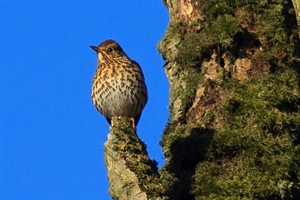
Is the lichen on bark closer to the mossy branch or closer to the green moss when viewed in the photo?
the green moss

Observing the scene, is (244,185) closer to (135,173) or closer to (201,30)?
(135,173)

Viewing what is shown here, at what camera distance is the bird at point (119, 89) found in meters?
12.1

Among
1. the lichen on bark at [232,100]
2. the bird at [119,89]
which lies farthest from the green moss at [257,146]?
the bird at [119,89]

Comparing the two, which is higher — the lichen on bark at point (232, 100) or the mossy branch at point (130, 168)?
the lichen on bark at point (232, 100)

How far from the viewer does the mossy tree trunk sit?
8539mm

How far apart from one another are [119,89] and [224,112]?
9.71 feet

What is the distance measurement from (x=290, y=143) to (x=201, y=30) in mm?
1895

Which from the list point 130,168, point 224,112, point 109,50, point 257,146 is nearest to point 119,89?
point 109,50

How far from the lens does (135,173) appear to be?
8172mm

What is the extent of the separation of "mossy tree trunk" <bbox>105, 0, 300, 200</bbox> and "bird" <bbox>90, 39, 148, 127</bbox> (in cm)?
148

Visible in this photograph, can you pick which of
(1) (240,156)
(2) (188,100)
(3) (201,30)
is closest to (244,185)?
(1) (240,156)

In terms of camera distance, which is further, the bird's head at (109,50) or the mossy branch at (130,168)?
the bird's head at (109,50)

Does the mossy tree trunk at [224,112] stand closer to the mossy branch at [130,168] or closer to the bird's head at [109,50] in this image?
the mossy branch at [130,168]

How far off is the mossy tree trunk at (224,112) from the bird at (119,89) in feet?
4.87
